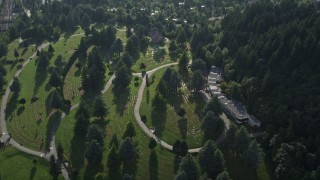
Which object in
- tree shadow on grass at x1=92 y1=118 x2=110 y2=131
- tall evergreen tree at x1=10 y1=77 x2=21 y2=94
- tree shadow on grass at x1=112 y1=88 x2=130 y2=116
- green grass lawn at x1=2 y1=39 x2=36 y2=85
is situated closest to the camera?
tree shadow on grass at x1=92 y1=118 x2=110 y2=131

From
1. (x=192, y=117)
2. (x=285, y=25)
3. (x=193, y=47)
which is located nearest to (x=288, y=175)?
(x=192, y=117)

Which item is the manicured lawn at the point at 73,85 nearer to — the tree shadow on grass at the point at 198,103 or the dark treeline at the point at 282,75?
the tree shadow on grass at the point at 198,103

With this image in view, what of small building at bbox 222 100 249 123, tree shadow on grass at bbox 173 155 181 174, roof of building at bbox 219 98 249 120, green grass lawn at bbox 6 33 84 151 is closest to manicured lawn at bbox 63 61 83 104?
green grass lawn at bbox 6 33 84 151

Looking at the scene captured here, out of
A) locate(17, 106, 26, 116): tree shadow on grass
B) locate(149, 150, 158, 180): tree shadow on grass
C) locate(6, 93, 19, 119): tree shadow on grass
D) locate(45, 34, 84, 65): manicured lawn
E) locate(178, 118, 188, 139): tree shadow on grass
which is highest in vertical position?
locate(45, 34, 84, 65): manicured lawn

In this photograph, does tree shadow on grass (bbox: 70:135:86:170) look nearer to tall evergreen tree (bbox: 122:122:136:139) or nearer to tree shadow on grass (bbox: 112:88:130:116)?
tall evergreen tree (bbox: 122:122:136:139)

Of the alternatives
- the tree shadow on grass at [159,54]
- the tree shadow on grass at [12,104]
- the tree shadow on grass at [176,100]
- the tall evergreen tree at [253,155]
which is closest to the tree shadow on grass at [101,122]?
the tree shadow on grass at [176,100]

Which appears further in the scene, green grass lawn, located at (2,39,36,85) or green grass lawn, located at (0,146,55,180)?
green grass lawn, located at (2,39,36,85)

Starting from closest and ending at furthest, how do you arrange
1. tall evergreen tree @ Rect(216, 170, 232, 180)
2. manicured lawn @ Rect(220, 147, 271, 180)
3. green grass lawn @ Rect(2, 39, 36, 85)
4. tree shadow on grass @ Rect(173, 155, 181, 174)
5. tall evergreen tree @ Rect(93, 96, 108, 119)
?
1. tall evergreen tree @ Rect(216, 170, 232, 180)
2. manicured lawn @ Rect(220, 147, 271, 180)
3. tree shadow on grass @ Rect(173, 155, 181, 174)
4. tall evergreen tree @ Rect(93, 96, 108, 119)
5. green grass lawn @ Rect(2, 39, 36, 85)
